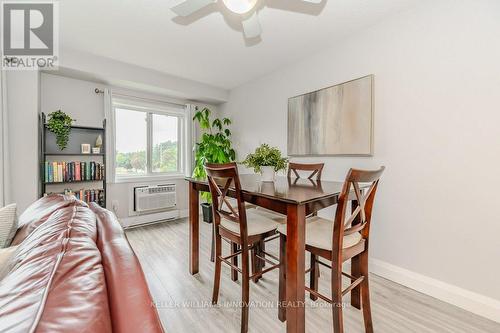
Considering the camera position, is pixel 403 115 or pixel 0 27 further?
pixel 0 27

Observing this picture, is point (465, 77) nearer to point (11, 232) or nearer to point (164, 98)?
point (11, 232)

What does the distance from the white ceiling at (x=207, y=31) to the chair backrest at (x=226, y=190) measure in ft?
4.83

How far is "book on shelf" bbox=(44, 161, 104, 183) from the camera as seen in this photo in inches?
108

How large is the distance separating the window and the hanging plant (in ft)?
2.29

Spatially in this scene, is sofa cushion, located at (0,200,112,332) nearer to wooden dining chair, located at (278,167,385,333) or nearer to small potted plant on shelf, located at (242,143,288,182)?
wooden dining chair, located at (278,167,385,333)

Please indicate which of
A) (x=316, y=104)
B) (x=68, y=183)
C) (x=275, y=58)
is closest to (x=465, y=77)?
(x=316, y=104)

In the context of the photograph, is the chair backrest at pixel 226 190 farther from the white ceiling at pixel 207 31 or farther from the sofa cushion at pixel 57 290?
the white ceiling at pixel 207 31

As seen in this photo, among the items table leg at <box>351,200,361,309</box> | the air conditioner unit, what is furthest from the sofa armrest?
the air conditioner unit

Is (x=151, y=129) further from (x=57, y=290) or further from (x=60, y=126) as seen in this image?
(x=57, y=290)

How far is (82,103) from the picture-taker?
3131mm

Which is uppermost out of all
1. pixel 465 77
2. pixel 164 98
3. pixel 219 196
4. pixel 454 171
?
pixel 164 98

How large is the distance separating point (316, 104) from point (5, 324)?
2.75m

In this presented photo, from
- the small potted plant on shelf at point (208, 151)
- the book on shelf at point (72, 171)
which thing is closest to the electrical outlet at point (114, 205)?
the book on shelf at point (72, 171)

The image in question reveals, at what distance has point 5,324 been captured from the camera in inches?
14.3
